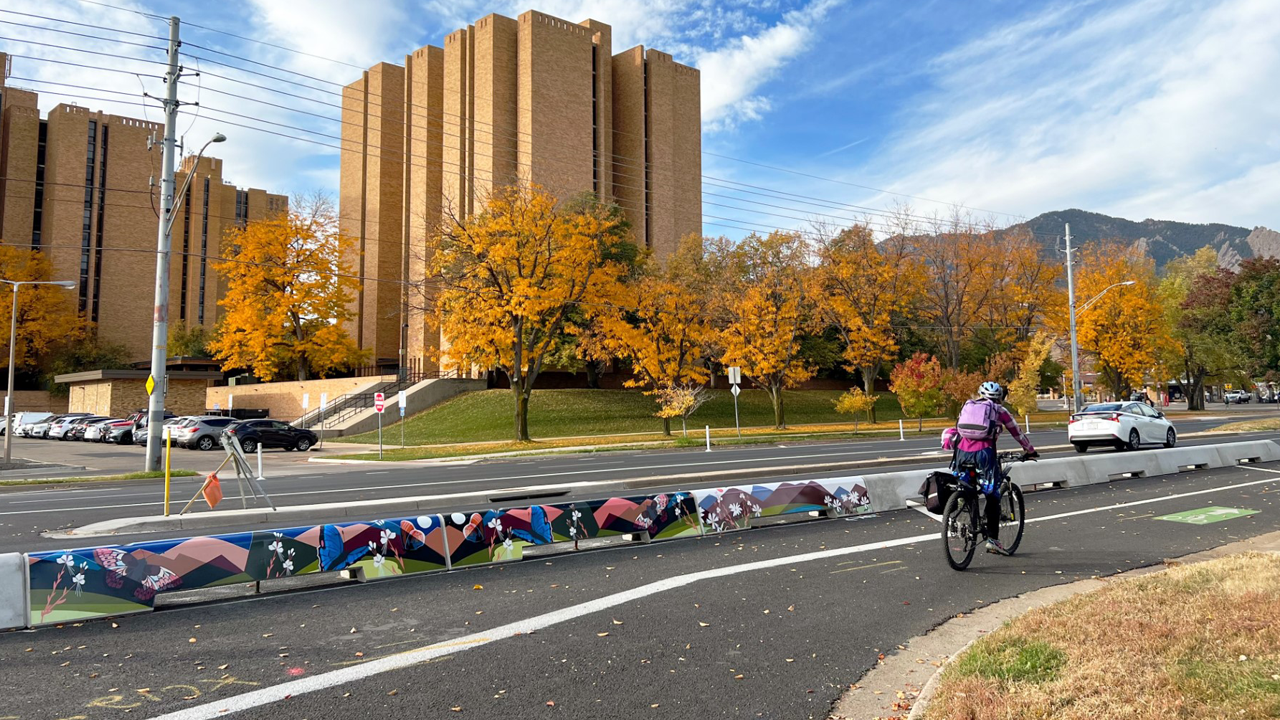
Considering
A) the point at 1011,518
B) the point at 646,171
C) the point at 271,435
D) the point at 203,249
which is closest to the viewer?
the point at 1011,518

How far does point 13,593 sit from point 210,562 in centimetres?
131

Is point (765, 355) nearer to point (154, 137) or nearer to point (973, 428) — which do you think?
point (154, 137)

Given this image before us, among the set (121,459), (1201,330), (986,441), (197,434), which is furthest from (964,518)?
(1201,330)

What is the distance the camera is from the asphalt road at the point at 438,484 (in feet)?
39.3

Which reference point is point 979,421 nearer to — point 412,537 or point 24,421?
point 412,537

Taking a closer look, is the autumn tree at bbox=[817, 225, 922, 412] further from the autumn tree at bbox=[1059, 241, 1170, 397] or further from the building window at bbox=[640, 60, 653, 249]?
the building window at bbox=[640, 60, 653, 249]

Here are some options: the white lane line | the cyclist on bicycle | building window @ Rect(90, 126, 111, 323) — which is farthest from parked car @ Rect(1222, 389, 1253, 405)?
building window @ Rect(90, 126, 111, 323)

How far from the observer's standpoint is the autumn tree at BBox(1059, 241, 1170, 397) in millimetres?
49969

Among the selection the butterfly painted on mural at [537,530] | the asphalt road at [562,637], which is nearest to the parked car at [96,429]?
the butterfly painted on mural at [537,530]

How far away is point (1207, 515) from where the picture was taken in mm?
10992

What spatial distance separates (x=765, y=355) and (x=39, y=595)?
3481 centimetres

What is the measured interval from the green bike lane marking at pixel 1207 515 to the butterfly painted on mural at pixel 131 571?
1164 centimetres

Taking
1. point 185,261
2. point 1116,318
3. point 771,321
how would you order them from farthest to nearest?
point 185,261 < point 1116,318 < point 771,321

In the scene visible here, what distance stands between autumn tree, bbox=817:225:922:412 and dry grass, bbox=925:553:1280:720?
3786 cm
